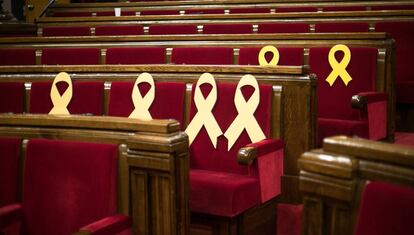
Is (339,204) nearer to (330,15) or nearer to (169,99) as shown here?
(169,99)

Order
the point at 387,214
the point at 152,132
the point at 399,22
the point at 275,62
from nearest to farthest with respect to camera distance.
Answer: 1. the point at 387,214
2. the point at 152,132
3. the point at 275,62
4. the point at 399,22

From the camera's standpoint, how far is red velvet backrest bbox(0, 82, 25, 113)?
2.54 feet

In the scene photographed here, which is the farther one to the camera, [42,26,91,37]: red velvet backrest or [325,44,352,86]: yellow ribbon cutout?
[42,26,91,37]: red velvet backrest

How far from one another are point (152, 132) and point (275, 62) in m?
0.41

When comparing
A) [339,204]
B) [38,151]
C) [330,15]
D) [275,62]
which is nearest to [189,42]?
[275,62]

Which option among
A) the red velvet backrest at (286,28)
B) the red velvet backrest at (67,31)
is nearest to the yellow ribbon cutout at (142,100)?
the red velvet backrest at (286,28)

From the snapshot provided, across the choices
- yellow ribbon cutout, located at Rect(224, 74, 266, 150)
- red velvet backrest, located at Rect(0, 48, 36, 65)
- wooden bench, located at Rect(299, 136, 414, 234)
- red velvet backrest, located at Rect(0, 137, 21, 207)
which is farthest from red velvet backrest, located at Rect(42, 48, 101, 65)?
wooden bench, located at Rect(299, 136, 414, 234)

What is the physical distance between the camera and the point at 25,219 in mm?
489

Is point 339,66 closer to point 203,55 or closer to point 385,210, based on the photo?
point 203,55

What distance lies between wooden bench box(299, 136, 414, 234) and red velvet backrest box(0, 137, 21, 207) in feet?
0.88

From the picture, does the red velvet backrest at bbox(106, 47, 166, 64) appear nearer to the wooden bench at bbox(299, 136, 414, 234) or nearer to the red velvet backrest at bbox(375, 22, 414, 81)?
the red velvet backrest at bbox(375, 22, 414, 81)

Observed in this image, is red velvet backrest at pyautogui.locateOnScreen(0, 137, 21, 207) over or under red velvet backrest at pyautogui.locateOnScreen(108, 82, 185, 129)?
under

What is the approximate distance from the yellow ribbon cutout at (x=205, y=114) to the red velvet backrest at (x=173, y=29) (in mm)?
426

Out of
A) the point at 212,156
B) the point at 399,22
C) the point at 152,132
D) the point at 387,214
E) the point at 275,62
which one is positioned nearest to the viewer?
the point at 387,214
